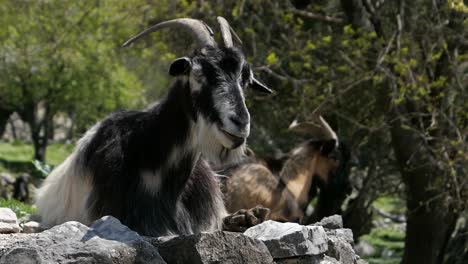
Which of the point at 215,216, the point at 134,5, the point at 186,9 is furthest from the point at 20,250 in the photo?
the point at 134,5

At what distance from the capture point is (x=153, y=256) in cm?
370

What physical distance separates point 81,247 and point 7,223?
1.63 metres

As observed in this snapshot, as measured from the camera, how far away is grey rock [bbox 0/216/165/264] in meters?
3.37

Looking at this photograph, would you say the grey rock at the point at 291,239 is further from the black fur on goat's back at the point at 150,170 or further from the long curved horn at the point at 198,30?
the long curved horn at the point at 198,30

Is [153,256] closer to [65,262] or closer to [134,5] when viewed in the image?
[65,262]

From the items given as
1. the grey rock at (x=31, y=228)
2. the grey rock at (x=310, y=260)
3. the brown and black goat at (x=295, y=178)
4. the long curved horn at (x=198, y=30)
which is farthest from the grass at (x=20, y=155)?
the grey rock at (x=310, y=260)

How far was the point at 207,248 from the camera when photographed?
389cm

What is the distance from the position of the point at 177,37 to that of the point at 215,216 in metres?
7.63

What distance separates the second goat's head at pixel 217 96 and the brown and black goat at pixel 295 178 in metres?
3.77

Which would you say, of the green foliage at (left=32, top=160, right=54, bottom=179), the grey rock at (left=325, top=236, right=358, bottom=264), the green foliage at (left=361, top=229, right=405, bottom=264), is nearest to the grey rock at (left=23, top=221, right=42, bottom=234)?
the grey rock at (left=325, top=236, right=358, bottom=264)

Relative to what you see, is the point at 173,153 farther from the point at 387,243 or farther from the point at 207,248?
the point at 387,243

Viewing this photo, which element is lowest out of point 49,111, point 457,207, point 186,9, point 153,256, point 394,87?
point 49,111

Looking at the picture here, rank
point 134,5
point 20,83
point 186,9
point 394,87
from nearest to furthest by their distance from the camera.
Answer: point 394,87
point 186,9
point 134,5
point 20,83

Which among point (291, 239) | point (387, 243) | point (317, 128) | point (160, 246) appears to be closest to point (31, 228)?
point (160, 246)
